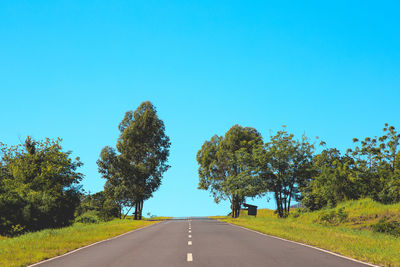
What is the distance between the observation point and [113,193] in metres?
59.9

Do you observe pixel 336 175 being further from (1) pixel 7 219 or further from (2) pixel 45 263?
(2) pixel 45 263

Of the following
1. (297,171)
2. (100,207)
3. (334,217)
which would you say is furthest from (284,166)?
(100,207)

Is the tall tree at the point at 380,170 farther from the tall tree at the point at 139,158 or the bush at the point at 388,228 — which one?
the tall tree at the point at 139,158

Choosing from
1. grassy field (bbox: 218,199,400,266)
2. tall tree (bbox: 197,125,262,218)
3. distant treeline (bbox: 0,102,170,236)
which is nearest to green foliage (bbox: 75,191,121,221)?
distant treeline (bbox: 0,102,170,236)

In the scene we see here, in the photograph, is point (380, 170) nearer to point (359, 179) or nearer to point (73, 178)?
point (359, 179)

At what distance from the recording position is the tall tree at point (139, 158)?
5847 centimetres

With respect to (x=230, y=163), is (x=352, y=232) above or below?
below

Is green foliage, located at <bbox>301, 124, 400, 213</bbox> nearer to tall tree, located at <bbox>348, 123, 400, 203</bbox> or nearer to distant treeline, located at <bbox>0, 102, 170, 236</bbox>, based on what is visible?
tall tree, located at <bbox>348, 123, 400, 203</bbox>

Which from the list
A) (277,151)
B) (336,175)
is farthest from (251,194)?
(336,175)

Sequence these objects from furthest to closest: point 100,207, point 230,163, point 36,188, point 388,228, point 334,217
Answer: point 100,207 < point 230,163 < point 36,188 < point 334,217 < point 388,228

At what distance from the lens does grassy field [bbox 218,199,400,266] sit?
11.5m

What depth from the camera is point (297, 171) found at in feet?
154

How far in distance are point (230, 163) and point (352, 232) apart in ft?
122

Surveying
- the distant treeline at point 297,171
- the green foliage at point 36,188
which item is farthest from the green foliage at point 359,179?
the green foliage at point 36,188
